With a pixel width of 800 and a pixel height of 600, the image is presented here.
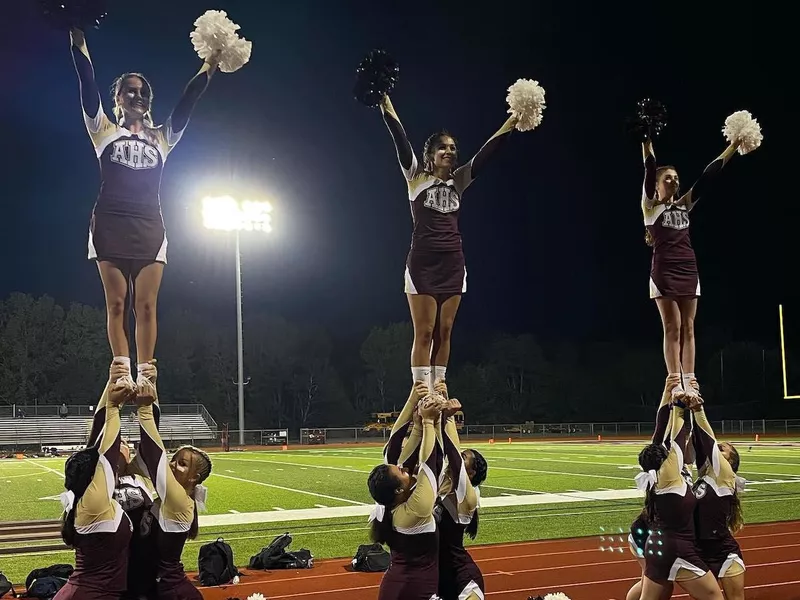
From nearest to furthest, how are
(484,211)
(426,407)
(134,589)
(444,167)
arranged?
(134,589) < (426,407) < (444,167) < (484,211)

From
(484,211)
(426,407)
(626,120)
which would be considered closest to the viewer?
(426,407)

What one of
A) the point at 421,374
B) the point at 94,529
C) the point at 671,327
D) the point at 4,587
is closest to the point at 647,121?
the point at 671,327

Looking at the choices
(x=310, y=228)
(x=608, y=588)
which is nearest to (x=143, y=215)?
(x=608, y=588)

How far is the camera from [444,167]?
529 cm

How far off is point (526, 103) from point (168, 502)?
126 inches

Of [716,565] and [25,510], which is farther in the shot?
[25,510]

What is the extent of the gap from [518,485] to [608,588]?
1044 centimetres

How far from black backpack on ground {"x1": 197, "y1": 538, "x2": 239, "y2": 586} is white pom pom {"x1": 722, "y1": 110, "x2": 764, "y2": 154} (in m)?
5.81

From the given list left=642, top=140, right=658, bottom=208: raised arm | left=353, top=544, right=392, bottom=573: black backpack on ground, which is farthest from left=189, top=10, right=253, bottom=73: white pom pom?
left=353, top=544, right=392, bottom=573: black backpack on ground

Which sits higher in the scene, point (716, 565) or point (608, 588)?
point (716, 565)

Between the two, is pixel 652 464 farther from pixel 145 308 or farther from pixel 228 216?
pixel 228 216

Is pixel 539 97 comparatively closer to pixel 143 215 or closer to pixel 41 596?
pixel 143 215

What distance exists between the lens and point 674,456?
562 centimetres

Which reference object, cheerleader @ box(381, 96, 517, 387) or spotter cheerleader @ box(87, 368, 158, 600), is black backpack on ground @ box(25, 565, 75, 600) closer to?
spotter cheerleader @ box(87, 368, 158, 600)
